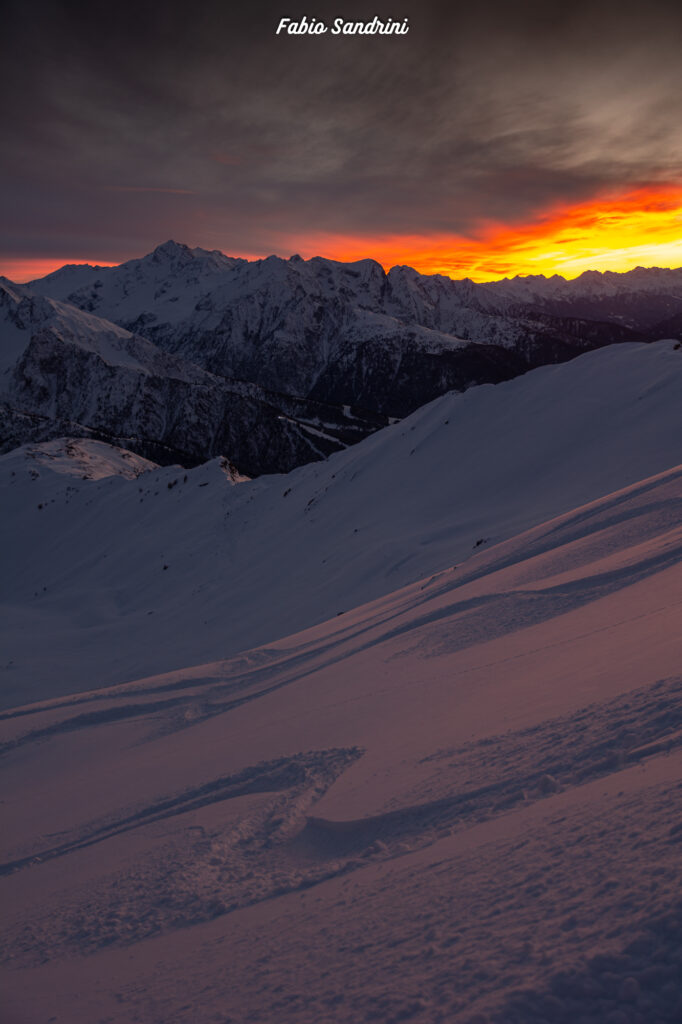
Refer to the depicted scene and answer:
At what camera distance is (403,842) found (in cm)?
310

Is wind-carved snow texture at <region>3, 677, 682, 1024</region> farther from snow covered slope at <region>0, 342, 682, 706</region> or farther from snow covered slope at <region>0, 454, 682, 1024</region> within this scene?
snow covered slope at <region>0, 342, 682, 706</region>

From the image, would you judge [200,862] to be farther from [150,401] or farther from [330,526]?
[150,401]

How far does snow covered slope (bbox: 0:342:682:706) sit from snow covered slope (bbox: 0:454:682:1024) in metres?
7.30

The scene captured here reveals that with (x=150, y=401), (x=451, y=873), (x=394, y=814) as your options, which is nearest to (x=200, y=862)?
(x=394, y=814)

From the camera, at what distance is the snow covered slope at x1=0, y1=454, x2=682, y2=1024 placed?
6.70 feet

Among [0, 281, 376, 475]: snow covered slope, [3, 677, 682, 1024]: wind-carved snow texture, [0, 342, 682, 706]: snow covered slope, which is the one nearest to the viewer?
[3, 677, 682, 1024]: wind-carved snow texture

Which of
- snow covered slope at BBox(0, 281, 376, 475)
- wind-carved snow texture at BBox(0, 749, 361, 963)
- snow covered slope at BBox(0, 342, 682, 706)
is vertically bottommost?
wind-carved snow texture at BBox(0, 749, 361, 963)

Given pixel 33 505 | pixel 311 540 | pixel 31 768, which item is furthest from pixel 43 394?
pixel 31 768

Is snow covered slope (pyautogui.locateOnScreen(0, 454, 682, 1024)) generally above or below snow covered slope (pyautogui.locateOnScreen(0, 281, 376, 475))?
below

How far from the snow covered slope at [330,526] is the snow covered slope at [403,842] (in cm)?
730

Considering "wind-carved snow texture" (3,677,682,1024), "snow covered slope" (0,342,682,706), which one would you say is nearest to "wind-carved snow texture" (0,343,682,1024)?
"wind-carved snow texture" (3,677,682,1024)

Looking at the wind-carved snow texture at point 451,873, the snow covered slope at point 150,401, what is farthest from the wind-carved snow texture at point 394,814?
the snow covered slope at point 150,401

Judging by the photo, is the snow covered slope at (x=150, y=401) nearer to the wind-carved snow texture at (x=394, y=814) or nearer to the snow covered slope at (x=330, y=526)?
the snow covered slope at (x=330, y=526)

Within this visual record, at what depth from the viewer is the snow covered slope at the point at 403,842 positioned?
2.04 metres
